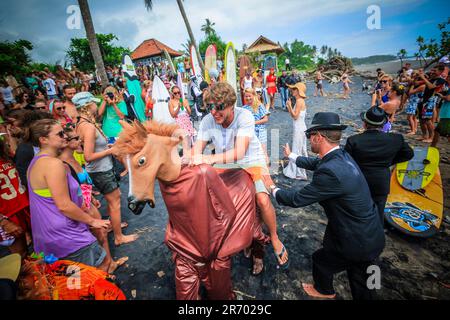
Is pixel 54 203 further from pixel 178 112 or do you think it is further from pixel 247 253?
pixel 178 112

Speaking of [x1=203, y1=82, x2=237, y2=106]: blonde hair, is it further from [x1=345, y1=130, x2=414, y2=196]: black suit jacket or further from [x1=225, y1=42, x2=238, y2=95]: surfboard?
[x1=225, y1=42, x2=238, y2=95]: surfboard

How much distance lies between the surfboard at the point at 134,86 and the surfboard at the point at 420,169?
737 cm

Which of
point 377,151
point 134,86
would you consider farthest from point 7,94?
point 377,151

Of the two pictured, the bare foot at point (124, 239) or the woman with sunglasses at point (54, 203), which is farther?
the bare foot at point (124, 239)

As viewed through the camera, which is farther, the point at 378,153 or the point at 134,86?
the point at 134,86

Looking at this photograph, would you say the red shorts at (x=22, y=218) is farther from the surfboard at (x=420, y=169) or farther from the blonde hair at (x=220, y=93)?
the surfboard at (x=420, y=169)

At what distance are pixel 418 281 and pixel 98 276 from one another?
3.40 m

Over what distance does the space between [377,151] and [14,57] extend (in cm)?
3157

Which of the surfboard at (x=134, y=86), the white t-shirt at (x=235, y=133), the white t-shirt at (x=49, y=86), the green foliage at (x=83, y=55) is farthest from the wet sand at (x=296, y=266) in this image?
the green foliage at (x=83, y=55)

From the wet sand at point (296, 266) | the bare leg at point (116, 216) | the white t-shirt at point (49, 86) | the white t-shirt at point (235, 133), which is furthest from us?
the white t-shirt at point (49, 86)

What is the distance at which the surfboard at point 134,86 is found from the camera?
725cm

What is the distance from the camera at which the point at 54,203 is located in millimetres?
1879

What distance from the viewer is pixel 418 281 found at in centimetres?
235

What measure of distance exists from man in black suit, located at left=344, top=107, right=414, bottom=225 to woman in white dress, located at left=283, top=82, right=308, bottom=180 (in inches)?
77.8
